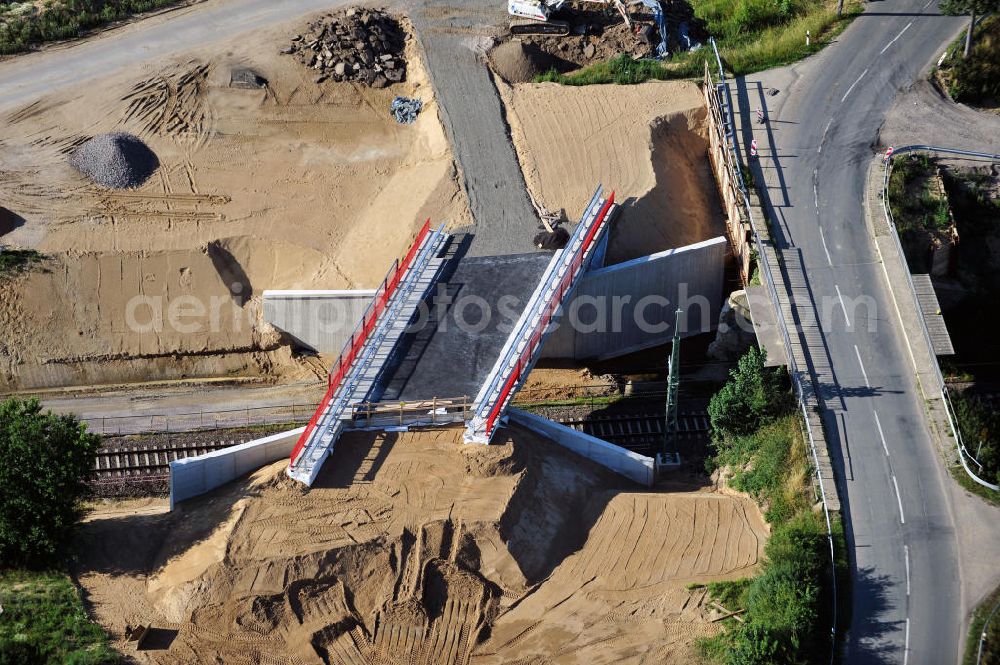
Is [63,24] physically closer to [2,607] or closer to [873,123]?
[2,607]

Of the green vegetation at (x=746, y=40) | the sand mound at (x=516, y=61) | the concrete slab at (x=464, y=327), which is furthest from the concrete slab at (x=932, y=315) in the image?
the sand mound at (x=516, y=61)

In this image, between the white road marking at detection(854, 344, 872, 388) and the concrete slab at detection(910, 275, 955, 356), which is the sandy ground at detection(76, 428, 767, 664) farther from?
the concrete slab at detection(910, 275, 955, 356)

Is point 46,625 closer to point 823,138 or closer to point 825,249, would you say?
point 825,249

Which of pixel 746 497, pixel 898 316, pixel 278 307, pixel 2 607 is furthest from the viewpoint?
pixel 278 307

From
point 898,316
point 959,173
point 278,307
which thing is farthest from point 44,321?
point 959,173

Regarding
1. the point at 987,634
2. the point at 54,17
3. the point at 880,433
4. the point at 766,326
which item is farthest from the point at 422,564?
the point at 54,17

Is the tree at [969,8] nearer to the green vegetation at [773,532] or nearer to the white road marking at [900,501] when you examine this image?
the green vegetation at [773,532]

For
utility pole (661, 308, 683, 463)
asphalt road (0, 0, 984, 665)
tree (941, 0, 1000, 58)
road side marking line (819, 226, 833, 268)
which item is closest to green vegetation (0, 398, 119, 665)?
utility pole (661, 308, 683, 463)
